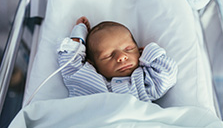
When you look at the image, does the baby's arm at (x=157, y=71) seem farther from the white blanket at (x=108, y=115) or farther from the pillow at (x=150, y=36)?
the white blanket at (x=108, y=115)

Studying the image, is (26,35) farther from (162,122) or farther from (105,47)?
(162,122)

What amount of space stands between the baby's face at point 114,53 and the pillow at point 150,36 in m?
0.16

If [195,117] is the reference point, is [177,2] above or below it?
above

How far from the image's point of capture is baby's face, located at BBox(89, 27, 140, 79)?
1009mm

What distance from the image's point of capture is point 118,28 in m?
1.09

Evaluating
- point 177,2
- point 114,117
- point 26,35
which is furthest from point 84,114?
point 26,35

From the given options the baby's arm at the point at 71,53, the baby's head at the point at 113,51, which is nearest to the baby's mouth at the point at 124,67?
the baby's head at the point at 113,51

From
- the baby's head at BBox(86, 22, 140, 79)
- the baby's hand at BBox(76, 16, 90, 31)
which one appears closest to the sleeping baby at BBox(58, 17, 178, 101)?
the baby's head at BBox(86, 22, 140, 79)

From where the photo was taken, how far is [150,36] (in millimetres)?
1199

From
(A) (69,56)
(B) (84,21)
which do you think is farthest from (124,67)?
(B) (84,21)

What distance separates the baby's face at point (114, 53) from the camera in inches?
39.7

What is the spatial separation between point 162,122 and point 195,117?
4.2 inches

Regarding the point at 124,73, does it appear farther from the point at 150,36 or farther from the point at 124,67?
the point at 150,36

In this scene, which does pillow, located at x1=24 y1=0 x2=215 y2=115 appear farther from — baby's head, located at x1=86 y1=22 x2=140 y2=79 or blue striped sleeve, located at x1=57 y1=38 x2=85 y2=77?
baby's head, located at x1=86 y1=22 x2=140 y2=79
